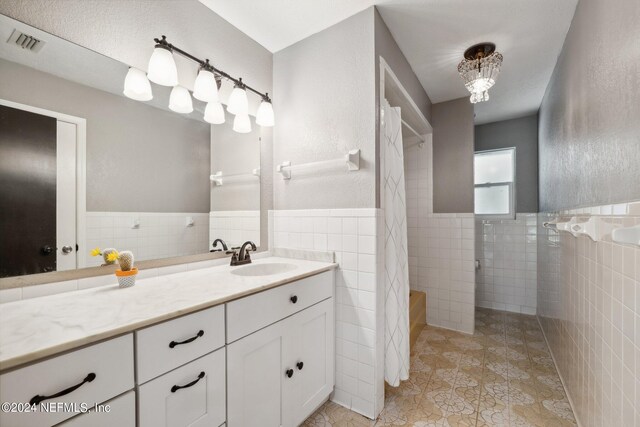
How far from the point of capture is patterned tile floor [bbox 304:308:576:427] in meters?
1.47

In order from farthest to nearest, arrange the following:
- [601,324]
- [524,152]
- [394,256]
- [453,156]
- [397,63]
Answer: [524,152] < [453,156] < [397,63] < [394,256] < [601,324]

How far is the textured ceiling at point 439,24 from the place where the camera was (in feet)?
4.97

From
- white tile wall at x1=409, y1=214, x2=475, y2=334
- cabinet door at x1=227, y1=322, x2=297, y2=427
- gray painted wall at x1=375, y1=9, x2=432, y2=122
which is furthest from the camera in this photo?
white tile wall at x1=409, y1=214, x2=475, y2=334

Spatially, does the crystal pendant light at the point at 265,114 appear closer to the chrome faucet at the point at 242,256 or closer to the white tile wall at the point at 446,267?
the chrome faucet at the point at 242,256

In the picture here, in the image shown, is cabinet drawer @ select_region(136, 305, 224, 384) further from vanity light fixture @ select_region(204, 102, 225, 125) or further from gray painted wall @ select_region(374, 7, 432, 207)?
vanity light fixture @ select_region(204, 102, 225, 125)

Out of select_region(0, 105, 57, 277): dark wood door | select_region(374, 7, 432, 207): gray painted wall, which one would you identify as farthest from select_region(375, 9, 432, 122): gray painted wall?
select_region(0, 105, 57, 277): dark wood door

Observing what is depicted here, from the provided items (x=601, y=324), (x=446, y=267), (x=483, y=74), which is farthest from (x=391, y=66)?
(x=446, y=267)

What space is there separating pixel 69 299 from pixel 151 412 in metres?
0.54

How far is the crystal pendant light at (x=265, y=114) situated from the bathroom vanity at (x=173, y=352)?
1051 millimetres

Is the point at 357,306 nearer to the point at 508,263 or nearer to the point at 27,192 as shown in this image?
the point at 27,192

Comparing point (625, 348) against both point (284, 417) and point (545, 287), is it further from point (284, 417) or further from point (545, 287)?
point (545, 287)

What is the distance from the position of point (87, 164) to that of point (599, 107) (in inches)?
91.3

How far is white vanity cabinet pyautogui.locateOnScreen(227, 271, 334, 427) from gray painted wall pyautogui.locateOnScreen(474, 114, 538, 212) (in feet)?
9.54

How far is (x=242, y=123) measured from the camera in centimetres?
177
